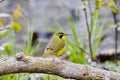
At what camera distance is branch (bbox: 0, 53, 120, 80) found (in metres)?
2.18

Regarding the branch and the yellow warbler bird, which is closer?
the branch

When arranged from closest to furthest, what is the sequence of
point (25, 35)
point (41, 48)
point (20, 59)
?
point (20, 59) → point (41, 48) → point (25, 35)

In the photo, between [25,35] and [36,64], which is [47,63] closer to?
[36,64]

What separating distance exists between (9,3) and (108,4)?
13.6 feet

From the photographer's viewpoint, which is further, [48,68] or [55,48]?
[55,48]

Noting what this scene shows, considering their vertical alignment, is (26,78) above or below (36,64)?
below

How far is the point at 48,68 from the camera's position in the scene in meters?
2.22

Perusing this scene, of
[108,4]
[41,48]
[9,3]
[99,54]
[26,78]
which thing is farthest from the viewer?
[9,3]

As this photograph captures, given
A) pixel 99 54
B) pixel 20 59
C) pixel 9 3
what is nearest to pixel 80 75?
pixel 20 59

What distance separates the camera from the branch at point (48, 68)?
85.7 inches

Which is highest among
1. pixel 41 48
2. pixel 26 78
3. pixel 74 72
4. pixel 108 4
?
pixel 108 4

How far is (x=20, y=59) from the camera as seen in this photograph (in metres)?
2.17

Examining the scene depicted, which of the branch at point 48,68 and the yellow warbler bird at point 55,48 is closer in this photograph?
the branch at point 48,68

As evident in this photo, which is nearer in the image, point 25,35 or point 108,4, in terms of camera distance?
point 108,4
